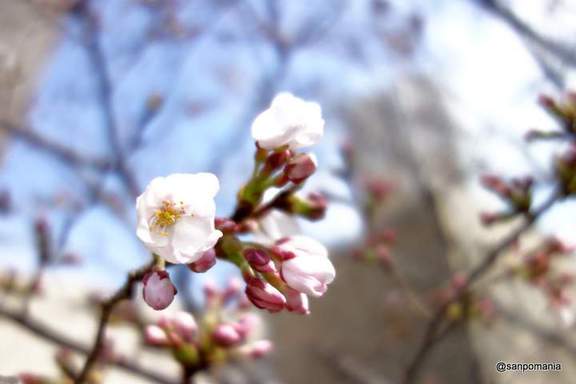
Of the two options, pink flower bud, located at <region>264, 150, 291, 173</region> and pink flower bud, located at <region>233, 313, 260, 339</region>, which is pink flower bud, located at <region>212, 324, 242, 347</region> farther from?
pink flower bud, located at <region>264, 150, 291, 173</region>

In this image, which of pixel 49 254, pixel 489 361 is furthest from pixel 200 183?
pixel 489 361

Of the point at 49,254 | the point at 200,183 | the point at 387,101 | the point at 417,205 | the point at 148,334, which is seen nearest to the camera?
the point at 200,183

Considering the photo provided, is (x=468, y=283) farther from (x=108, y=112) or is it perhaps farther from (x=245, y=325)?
(x=108, y=112)

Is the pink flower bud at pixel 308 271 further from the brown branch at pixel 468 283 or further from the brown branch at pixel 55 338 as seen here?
the brown branch at pixel 55 338

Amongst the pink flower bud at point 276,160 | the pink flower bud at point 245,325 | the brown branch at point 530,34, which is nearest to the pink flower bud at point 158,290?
the pink flower bud at point 276,160

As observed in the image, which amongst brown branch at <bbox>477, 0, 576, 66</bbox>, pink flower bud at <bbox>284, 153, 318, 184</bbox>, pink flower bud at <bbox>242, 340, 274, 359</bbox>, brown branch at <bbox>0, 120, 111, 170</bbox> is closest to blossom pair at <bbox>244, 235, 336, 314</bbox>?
pink flower bud at <bbox>284, 153, 318, 184</bbox>

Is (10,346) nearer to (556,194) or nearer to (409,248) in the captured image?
(409,248)
